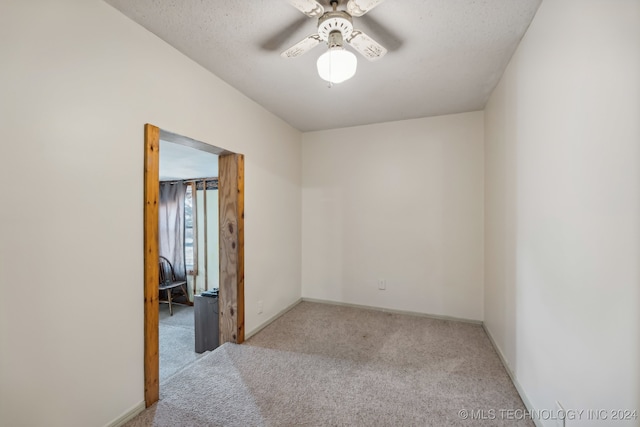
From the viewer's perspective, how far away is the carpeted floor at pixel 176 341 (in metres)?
3.24

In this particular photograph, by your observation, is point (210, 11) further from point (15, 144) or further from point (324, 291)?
point (324, 291)

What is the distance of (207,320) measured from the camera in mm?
3297

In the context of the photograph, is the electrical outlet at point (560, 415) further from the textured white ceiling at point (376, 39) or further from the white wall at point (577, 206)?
the textured white ceiling at point (376, 39)

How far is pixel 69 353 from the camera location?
1.36 m

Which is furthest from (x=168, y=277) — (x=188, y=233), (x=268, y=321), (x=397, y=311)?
(x=397, y=311)

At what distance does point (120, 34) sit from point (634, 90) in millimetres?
2424

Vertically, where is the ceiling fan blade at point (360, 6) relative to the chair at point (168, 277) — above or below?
above

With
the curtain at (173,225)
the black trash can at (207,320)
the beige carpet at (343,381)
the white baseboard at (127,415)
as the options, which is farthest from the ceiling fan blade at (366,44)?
the curtain at (173,225)

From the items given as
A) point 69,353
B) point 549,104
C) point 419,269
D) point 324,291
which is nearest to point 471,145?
point 419,269

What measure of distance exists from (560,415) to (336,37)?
2243 mm

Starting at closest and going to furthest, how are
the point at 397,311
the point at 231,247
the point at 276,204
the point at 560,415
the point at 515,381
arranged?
the point at 560,415
the point at 515,381
the point at 231,247
the point at 276,204
the point at 397,311

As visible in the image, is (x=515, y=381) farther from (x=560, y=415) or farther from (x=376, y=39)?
(x=376, y=39)

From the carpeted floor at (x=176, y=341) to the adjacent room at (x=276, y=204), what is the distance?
187 millimetres

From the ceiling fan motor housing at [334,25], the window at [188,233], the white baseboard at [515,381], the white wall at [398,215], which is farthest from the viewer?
the window at [188,233]
